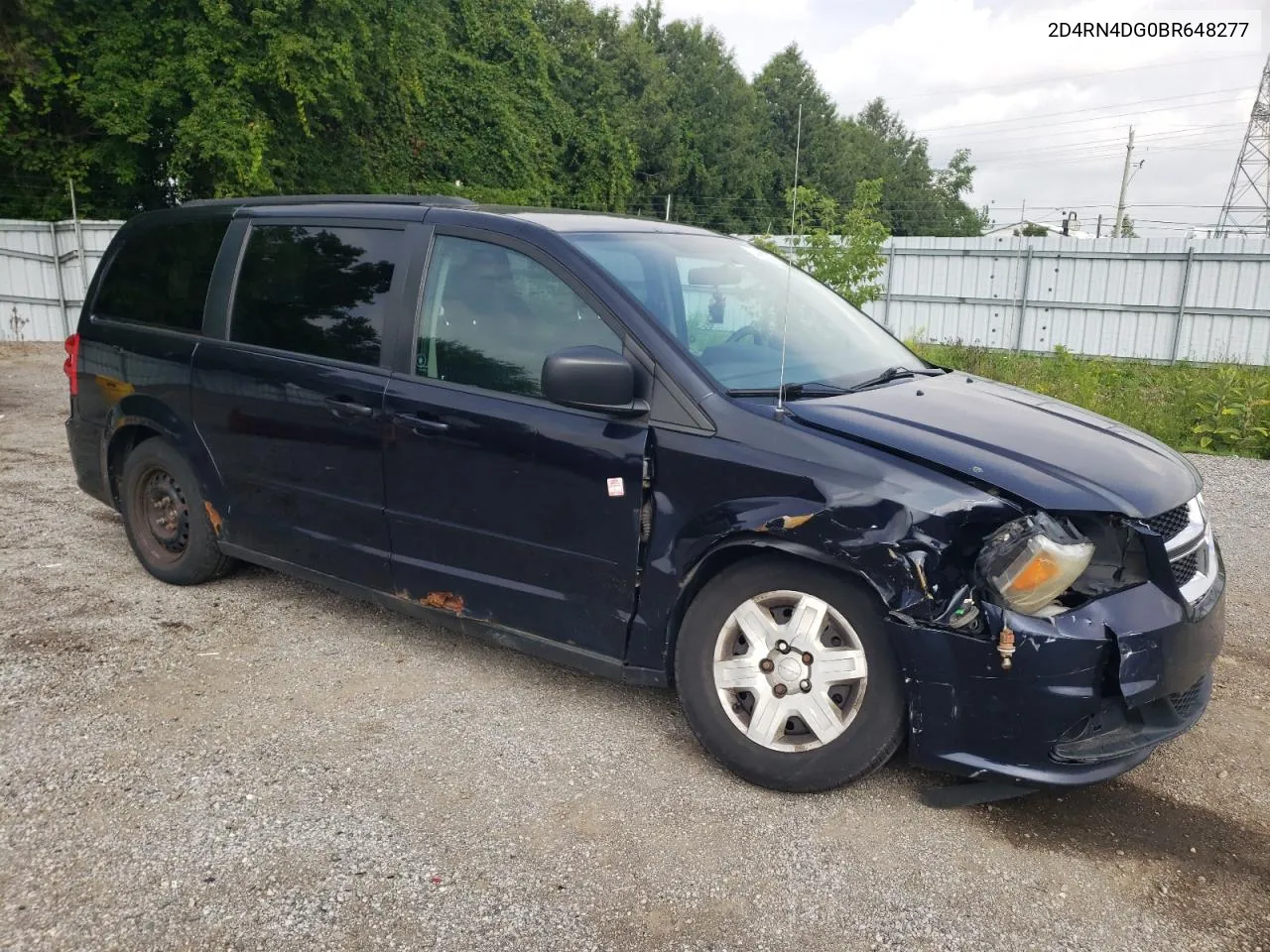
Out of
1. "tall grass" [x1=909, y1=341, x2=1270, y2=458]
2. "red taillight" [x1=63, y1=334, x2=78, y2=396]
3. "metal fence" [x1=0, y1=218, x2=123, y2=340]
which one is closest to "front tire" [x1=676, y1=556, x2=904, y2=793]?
"red taillight" [x1=63, y1=334, x2=78, y2=396]

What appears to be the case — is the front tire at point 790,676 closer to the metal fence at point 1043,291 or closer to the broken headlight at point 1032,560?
the broken headlight at point 1032,560

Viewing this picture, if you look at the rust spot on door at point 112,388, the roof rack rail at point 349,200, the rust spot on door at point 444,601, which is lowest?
the rust spot on door at point 444,601

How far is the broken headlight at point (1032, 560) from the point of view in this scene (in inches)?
108

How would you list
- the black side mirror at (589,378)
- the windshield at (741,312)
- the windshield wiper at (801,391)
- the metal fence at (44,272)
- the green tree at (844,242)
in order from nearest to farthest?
the black side mirror at (589,378) → the windshield wiper at (801,391) → the windshield at (741,312) → the green tree at (844,242) → the metal fence at (44,272)

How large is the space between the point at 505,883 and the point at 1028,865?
151 cm

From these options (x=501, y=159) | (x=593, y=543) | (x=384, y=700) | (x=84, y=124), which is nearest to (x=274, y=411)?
(x=384, y=700)

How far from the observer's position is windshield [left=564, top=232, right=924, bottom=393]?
3.56 meters

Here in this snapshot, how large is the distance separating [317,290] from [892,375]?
246cm

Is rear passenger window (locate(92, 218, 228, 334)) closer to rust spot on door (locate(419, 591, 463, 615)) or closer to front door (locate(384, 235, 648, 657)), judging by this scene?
front door (locate(384, 235, 648, 657))

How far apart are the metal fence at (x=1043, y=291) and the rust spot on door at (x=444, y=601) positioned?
1622cm

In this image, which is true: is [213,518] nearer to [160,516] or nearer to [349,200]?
[160,516]

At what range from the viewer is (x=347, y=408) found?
4.03 metres

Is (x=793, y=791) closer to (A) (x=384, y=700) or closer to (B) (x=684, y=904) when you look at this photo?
(B) (x=684, y=904)

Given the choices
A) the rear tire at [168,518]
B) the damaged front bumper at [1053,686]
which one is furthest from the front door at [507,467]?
the rear tire at [168,518]
